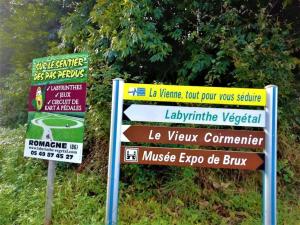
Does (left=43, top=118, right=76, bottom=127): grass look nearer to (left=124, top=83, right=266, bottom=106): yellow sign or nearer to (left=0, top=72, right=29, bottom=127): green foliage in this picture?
(left=124, top=83, right=266, bottom=106): yellow sign

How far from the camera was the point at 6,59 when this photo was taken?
1202 centimetres

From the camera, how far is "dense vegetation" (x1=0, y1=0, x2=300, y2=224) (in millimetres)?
5055

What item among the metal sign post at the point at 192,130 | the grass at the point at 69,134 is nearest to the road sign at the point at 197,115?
the metal sign post at the point at 192,130

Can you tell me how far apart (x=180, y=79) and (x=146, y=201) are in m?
2.11

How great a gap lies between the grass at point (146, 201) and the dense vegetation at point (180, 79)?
0.01 m

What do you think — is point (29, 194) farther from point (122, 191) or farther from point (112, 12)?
point (112, 12)

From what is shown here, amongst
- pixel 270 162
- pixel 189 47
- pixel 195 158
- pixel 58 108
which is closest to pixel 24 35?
pixel 189 47

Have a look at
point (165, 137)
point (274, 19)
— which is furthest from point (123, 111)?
point (274, 19)

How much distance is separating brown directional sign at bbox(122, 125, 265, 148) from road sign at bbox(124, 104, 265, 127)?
9cm

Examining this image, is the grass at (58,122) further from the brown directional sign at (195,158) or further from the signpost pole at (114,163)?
the brown directional sign at (195,158)

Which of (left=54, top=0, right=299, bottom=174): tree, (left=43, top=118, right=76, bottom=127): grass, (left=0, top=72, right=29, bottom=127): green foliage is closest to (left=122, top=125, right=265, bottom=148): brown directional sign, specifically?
(left=43, top=118, right=76, bottom=127): grass

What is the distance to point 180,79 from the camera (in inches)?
248

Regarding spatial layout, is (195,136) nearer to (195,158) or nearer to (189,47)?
(195,158)

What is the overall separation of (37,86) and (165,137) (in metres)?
1.94
